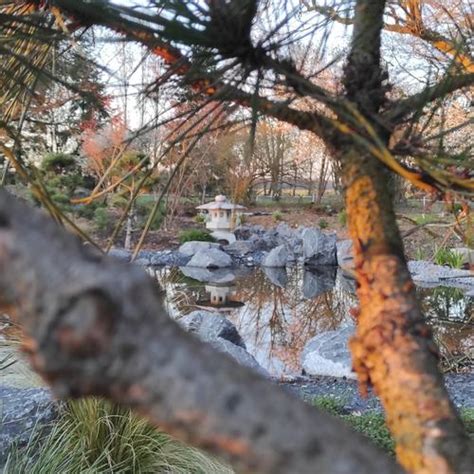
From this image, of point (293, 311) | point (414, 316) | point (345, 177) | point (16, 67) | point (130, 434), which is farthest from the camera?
point (293, 311)

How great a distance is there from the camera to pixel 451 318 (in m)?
5.04

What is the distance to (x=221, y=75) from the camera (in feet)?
2.31

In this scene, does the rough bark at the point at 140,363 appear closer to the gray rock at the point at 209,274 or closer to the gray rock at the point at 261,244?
the gray rock at the point at 209,274

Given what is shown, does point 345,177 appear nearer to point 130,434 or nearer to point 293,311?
point 130,434

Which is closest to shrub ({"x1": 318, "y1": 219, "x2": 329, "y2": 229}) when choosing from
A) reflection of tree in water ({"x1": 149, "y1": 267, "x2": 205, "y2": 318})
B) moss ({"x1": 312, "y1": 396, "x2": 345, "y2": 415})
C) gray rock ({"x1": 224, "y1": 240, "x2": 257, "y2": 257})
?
gray rock ({"x1": 224, "y1": 240, "x2": 257, "y2": 257})

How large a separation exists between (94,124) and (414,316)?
7.00m

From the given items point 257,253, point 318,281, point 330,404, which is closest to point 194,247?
point 257,253

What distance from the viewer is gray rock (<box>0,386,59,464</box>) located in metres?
2.41

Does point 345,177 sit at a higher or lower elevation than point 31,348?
→ higher

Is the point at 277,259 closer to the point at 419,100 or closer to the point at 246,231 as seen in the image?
the point at 246,231

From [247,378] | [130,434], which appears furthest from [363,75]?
[130,434]

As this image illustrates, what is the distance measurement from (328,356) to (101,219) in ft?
21.2

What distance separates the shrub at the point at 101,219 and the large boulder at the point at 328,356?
600 cm

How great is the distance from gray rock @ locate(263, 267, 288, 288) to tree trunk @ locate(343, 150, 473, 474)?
747 cm
